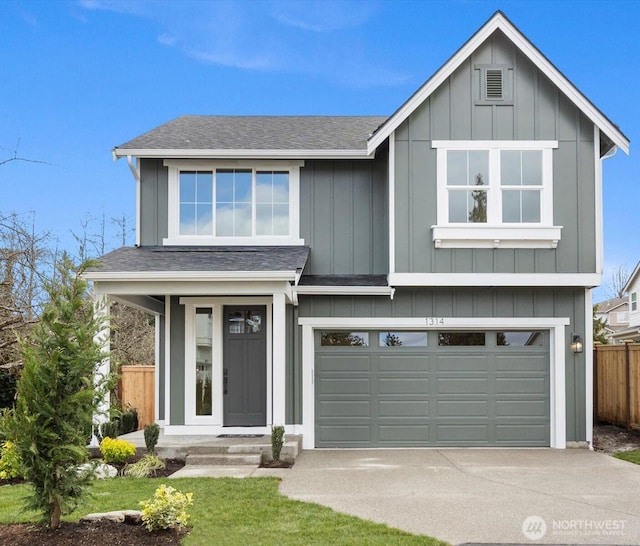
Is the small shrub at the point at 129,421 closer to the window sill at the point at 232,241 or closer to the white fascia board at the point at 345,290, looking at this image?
the window sill at the point at 232,241

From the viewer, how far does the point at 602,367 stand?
567 inches

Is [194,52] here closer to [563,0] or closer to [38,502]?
[563,0]

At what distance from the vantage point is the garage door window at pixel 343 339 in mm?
11727

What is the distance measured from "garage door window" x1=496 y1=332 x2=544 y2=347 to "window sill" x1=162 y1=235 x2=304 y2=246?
411 cm

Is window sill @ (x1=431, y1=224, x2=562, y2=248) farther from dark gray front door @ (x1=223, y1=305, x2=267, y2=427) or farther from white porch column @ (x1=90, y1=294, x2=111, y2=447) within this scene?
white porch column @ (x1=90, y1=294, x2=111, y2=447)

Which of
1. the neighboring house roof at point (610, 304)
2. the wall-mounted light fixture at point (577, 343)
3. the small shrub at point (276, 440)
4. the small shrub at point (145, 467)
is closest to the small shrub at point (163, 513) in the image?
the small shrub at point (145, 467)

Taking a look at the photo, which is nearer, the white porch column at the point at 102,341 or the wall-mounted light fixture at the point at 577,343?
the white porch column at the point at 102,341

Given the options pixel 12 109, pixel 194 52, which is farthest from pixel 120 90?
pixel 12 109

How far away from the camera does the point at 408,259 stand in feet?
36.4

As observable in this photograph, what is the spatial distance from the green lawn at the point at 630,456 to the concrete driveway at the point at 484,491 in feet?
1.18

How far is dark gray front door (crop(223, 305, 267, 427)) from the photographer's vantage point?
1170 cm

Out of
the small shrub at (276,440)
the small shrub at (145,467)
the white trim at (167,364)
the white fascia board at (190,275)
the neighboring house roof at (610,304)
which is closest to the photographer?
the small shrub at (145,467)

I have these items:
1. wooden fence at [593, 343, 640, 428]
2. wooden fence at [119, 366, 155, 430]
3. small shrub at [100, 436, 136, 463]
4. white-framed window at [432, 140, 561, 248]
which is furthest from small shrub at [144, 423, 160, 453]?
wooden fence at [593, 343, 640, 428]

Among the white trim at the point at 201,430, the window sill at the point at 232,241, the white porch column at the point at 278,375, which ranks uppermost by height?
the window sill at the point at 232,241
